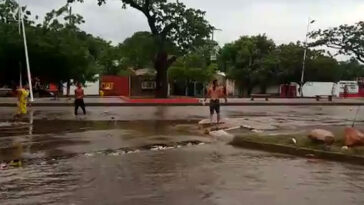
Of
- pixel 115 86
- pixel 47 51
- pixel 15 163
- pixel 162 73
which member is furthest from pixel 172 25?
pixel 15 163

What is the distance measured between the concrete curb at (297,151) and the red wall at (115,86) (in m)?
50.4

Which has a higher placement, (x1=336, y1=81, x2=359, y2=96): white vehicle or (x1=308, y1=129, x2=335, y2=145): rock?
(x1=336, y1=81, x2=359, y2=96): white vehicle

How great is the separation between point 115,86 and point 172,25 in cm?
2109

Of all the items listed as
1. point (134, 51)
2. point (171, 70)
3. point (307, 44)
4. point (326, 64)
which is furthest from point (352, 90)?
point (134, 51)

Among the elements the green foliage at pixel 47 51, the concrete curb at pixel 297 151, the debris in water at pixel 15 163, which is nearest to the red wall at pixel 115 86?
the green foliage at pixel 47 51

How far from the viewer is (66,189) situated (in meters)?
8.73

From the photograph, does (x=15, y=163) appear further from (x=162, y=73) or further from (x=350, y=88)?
(x=350, y=88)

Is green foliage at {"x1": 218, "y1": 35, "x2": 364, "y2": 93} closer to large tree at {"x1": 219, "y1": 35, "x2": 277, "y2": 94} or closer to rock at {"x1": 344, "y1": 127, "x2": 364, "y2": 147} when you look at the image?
large tree at {"x1": 219, "y1": 35, "x2": 277, "y2": 94}

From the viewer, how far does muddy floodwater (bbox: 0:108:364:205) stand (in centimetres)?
818

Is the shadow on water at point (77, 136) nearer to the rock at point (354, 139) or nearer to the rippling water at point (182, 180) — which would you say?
the rippling water at point (182, 180)

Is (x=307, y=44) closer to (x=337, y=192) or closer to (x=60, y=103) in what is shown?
(x=60, y=103)

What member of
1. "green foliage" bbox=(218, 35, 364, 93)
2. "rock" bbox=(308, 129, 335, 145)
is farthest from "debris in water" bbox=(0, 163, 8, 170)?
"green foliage" bbox=(218, 35, 364, 93)

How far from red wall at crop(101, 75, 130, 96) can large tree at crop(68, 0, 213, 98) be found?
17.9 m

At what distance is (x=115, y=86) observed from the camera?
6706cm
